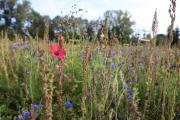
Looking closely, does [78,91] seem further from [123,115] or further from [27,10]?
[27,10]

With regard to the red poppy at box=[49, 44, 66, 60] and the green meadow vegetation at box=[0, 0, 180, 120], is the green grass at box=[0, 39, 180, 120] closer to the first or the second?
the green meadow vegetation at box=[0, 0, 180, 120]

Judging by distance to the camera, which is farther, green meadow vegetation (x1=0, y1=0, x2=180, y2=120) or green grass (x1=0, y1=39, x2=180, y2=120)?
green grass (x1=0, y1=39, x2=180, y2=120)

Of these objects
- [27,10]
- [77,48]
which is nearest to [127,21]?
[27,10]

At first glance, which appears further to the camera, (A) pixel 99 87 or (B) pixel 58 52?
(A) pixel 99 87

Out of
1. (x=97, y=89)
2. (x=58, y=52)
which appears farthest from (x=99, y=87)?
(x=58, y=52)

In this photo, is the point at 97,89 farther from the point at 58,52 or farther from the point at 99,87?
the point at 58,52

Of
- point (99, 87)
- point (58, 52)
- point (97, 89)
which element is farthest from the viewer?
point (97, 89)

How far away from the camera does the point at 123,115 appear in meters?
3.62

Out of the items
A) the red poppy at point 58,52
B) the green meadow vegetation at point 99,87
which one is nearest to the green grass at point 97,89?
the green meadow vegetation at point 99,87

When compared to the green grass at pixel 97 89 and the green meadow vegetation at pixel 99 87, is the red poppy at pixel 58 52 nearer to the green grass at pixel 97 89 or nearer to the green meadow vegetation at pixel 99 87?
the green meadow vegetation at pixel 99 87

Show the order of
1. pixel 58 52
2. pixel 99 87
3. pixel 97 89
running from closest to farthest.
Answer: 1. pixel 58 52
2. pixel 99 87
3. pixel 97 89

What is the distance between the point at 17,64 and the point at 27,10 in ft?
249

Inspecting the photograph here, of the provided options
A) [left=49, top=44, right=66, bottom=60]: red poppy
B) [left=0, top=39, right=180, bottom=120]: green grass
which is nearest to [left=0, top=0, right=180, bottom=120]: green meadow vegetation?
[left=0, top=39, right=180, bottom=120]: green grass

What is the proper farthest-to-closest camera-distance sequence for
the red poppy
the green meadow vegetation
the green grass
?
the green grass < the green meadow vegetation < the red poppy
